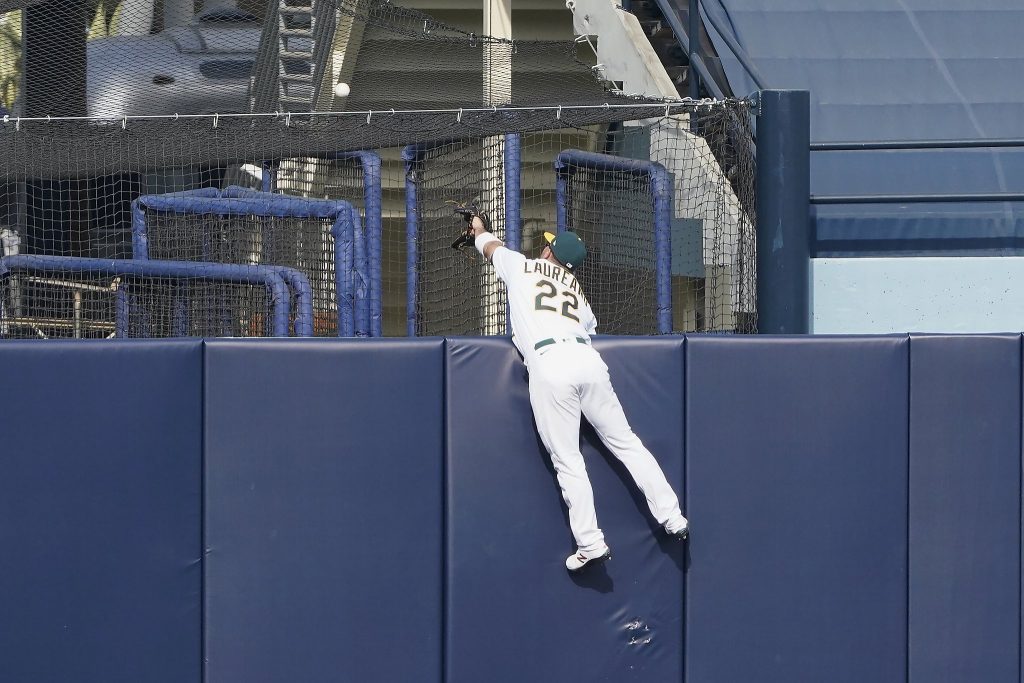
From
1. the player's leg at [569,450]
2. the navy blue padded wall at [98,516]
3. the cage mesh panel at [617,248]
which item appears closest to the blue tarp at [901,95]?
the cage mesh panel at [617,248]

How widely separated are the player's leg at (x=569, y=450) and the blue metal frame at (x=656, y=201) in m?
→ 1.44

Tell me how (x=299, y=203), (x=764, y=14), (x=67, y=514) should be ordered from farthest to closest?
1. (x=764, y=14)
2. (x=299, y=203)
3. (x=67, y=514)

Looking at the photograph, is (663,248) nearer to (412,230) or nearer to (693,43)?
(412,230)

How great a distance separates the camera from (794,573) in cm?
542

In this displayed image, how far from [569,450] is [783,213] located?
1.98 metres

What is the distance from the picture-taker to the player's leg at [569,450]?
5195mm

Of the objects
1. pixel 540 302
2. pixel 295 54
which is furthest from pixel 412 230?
pixel 295 54

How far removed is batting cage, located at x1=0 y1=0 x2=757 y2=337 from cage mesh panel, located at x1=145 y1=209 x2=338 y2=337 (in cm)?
2

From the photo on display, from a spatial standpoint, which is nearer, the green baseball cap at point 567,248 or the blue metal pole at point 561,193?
the green baseball cap at point 567,248

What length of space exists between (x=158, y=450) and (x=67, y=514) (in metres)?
0.48

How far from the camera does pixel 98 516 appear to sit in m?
Result: 5.28

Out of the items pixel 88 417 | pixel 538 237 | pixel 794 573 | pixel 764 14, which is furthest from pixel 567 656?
pixel 764 14

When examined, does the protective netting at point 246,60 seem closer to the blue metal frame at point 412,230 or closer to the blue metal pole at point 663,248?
the blue metal frame at point 412,230

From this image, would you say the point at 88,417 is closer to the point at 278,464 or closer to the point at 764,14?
the point at 278,464
